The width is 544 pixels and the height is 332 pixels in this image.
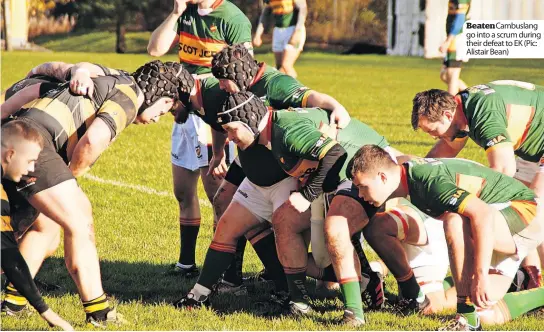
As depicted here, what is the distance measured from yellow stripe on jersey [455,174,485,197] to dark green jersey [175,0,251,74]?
2.74m

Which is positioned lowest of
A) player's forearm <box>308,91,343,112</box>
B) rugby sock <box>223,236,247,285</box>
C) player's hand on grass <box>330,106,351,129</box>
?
rugby sock <box>223,236,247,285</box>

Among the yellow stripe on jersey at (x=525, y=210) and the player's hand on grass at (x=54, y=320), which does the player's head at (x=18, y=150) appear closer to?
the player's hand on grass at (x=54, y=320)

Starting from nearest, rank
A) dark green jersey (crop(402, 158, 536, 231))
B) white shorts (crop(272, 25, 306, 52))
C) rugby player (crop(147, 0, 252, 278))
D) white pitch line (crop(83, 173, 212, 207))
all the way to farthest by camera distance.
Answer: dark green jersey (crop(402, 158, 536, 231)) < rugby player (crop(147, 0, 252, 278)) < white pitch line (crop(83, 173, 212, 207)) < white shorts (crop(272, 25, 306, 52))

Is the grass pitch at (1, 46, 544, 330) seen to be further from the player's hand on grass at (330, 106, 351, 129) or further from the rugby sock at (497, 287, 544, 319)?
the player's hand on grass at (330, 106, 351, 129)

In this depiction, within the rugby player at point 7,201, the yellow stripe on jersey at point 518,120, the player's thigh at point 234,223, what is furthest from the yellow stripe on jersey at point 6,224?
the yellow stripe on jersey at point 518,120

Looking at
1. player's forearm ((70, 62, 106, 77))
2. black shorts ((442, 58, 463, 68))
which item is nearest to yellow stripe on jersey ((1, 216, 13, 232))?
player's forearm ((70, 62, 106, 77))

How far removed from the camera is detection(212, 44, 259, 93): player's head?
657 centimetres

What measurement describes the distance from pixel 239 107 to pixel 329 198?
3.22ft

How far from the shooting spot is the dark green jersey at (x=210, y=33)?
26.3 feet

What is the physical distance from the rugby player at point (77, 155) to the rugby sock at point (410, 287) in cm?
202

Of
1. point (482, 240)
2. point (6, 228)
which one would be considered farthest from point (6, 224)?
point (482, 240)

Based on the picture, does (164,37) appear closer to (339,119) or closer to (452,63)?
(339,119)

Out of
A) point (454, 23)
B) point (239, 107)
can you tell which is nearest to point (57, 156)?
point (239, 107)

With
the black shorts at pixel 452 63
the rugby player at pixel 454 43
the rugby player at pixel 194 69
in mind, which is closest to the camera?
the rugby player at pixel 194 69
